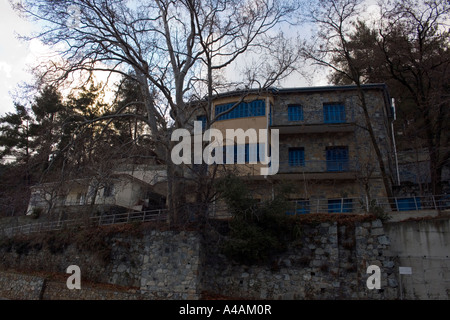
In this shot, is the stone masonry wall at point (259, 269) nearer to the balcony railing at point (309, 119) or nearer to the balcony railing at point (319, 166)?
the balcony railing at point (319, 166)

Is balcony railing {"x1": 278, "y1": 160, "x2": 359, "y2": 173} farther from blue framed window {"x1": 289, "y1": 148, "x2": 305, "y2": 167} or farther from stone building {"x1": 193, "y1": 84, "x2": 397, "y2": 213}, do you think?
blue framed window {"x1": 289, "y1": 148, "x2": 305, "y2": 167}

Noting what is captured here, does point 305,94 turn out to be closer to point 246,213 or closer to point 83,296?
point 246,213

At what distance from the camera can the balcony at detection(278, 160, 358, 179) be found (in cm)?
2044

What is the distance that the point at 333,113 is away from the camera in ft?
73.5

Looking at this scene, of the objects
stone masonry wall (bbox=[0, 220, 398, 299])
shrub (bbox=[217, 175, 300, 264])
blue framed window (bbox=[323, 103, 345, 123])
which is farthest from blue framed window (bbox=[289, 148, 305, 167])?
stone masonry wall (bbox=[0, 220, 398, 299])

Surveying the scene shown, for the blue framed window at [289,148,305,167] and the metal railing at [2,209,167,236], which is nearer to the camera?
the metal railing at [2,209,167,236]

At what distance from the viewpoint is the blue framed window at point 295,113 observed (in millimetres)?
22734

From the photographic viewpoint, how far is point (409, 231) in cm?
1305

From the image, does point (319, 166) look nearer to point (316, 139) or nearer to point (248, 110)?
point (316, 139)

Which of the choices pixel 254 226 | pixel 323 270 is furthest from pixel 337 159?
pixel 254 226

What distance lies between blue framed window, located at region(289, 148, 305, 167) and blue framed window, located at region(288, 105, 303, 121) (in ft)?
6.66

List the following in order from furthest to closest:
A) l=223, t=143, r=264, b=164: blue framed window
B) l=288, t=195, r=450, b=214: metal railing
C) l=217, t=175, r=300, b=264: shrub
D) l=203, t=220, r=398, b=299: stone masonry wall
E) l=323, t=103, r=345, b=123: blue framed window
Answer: l=323, t=103, r=345, b=123: blue framed window < l=223, t=143, r=264, b=164: blue framed window < l=288, t=195, r=450, b=214: metal railing < l=217, t=175, r=300, b=264: shrub < l=203, t=220, r=398, b=299: stone masonry wall

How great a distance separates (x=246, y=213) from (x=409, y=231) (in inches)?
242

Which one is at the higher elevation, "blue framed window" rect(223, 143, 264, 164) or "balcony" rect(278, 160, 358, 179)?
"blue framed window" rect(223, 143, 264, 164)
